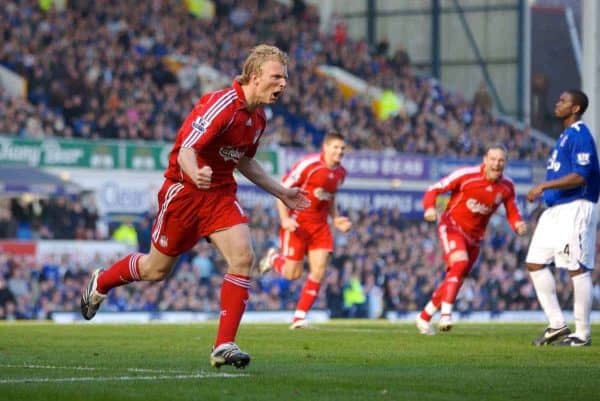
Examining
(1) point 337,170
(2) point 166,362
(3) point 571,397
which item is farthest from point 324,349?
(1) point 337,170

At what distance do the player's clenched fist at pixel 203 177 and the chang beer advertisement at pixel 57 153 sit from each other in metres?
22.4

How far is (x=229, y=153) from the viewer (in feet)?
35.3

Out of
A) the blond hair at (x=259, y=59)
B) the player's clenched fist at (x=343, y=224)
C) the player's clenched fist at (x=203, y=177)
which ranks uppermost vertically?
the blond hair at (x=259, y=59)

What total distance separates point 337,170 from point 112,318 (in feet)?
39.3

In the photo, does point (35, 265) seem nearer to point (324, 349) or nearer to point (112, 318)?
point (112, 318)

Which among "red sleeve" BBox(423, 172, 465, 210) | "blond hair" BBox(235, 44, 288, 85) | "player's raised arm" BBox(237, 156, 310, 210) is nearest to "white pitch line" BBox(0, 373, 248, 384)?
"player's raised arm" BBox(237, 156, 310, 210)

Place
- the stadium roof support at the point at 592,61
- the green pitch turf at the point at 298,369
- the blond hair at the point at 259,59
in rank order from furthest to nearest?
1. the stadium roof support at the point at 592,61
2. the blond hair at the point at 259,59
3. the green pitch turf at the point at 298,369

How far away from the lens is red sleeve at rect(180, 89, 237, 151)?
1036 cm

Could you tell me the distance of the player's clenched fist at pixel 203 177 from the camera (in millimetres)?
9742

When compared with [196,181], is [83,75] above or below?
above

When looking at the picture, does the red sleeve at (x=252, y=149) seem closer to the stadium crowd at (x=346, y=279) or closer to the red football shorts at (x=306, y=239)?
the red football shorts at (x=306, y=239)

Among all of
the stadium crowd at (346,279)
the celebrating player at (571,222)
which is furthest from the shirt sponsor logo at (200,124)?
the stadium crowd at (346,279)

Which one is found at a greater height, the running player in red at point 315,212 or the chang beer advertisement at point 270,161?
the chang beer advertisement at point 270,161

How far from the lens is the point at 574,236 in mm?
14500
